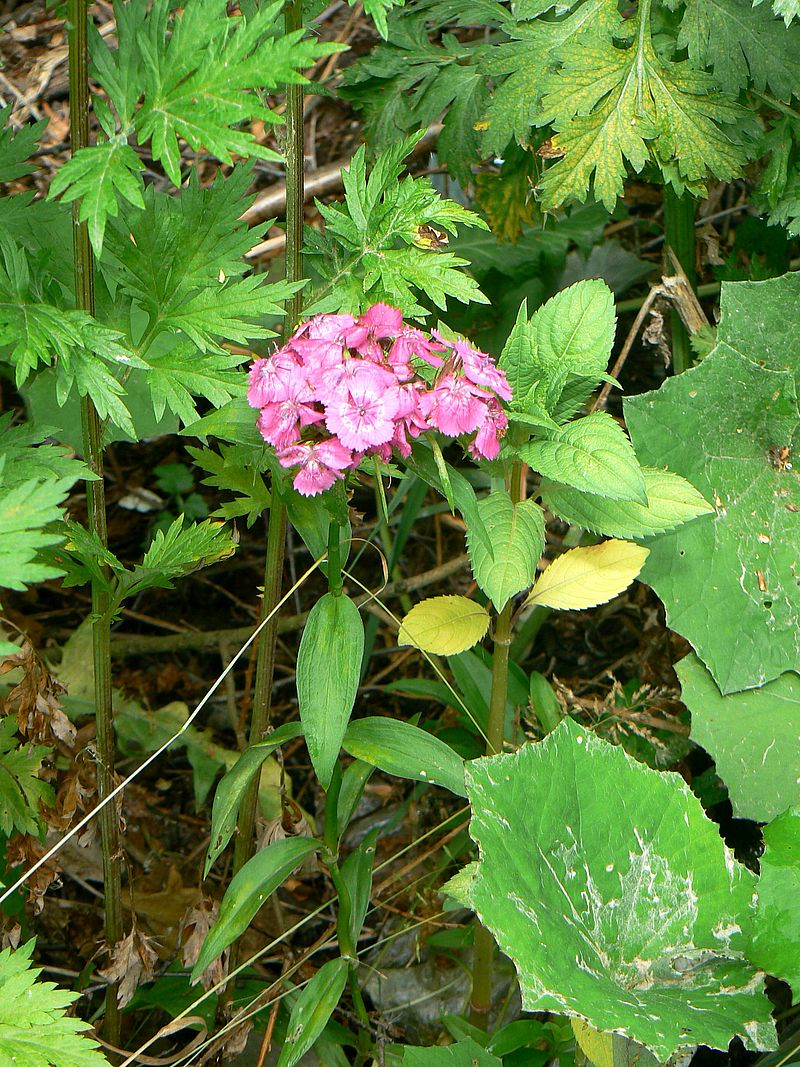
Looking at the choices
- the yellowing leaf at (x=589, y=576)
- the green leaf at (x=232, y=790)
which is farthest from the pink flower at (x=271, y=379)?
the yellowing leaf at (x=589, y=576)

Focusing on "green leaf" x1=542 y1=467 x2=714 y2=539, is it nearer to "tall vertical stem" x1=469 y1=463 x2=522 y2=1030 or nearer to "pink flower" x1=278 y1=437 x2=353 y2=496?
"tall vertical stem" x1=469 y1=463 x2=522 y2=1030

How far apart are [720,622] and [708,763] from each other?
1.26ft

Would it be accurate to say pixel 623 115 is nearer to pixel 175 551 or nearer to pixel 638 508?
pixel 638 508

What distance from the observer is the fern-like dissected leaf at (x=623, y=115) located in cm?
182

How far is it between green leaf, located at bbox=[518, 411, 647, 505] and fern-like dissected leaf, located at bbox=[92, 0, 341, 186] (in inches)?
26.3

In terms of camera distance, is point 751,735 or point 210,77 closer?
point 210,77

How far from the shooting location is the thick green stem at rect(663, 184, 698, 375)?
2215 mm

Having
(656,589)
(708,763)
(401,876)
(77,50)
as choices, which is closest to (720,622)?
(656,589)

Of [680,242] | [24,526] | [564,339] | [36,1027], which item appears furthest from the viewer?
[680,242]

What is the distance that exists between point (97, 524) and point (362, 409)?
1.60 feet

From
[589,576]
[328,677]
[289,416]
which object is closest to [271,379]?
[289,416]

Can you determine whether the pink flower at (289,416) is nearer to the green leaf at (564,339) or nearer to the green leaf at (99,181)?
the green leaf at (99,181)

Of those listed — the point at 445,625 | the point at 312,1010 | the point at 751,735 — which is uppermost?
the point at 445,625

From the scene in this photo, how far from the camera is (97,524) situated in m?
1.54
